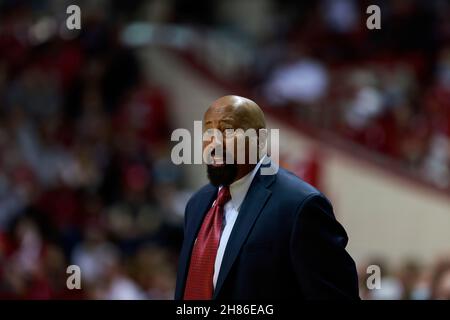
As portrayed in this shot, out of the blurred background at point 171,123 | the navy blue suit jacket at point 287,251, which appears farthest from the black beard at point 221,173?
the blurred background at point 171,123

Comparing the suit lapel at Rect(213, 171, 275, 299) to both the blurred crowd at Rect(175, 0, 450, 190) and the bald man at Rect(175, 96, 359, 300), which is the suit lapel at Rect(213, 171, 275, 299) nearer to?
the bald man at Rect(175, 96, 359, 300)

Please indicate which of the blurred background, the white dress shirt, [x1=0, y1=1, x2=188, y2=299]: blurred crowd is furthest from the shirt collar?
the blurred background

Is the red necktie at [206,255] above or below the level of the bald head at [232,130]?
below

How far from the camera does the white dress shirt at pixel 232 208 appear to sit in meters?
3.54

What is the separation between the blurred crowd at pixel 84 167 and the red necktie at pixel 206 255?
426cm

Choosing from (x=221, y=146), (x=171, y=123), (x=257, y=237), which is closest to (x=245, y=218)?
(x=257, y=237)

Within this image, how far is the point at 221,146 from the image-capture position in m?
3.48

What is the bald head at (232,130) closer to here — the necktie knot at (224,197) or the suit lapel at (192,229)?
the necktie knot at (224,197)

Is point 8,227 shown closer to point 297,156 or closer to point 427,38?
point 297,156

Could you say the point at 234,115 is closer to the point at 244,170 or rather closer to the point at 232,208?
the point at 244,170

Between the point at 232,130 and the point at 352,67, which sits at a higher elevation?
the point at 232,130

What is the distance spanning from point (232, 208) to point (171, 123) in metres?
8.04

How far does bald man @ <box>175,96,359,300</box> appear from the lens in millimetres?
3367

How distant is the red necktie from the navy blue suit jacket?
0.07m
